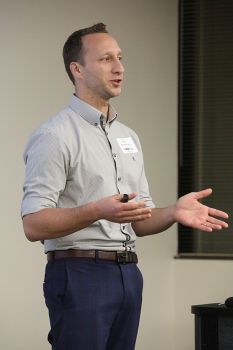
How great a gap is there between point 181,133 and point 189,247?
689 mm

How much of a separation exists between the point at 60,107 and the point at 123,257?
2176 millimetres

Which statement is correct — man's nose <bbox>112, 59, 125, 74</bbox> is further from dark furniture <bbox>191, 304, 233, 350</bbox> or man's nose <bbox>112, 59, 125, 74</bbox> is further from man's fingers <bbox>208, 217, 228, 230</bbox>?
dark furniture <bbox>191, 304, 233, 350</bbox>

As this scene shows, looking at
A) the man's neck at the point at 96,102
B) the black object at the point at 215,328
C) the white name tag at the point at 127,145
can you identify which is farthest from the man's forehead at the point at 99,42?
the black object at the point at 215,328

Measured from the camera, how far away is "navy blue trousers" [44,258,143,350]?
2.51m

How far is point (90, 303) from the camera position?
252 centimetres

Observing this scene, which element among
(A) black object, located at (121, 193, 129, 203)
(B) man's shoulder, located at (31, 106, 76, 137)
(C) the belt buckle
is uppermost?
(B) man's shoulder, located at (31, 106, 76, 137)

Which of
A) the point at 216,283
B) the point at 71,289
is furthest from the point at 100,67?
the point at 216,283

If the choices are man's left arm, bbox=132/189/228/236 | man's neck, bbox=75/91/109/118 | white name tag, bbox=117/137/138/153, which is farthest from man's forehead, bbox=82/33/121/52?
man's left arm, bbox=132/189/228/236

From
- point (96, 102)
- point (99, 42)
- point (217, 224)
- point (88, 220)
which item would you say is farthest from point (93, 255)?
point (99, 42)

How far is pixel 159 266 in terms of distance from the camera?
4.70m

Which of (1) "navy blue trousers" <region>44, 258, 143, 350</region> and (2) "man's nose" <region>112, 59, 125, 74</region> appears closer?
(1) "navy blue trousers" <region>44, 258, 143, 350</region>

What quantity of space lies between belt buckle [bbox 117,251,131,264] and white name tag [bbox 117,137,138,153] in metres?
0.38

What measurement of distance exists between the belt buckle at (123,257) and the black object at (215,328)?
109 centimetres

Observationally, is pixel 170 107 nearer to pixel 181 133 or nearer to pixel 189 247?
pixel 181 133
